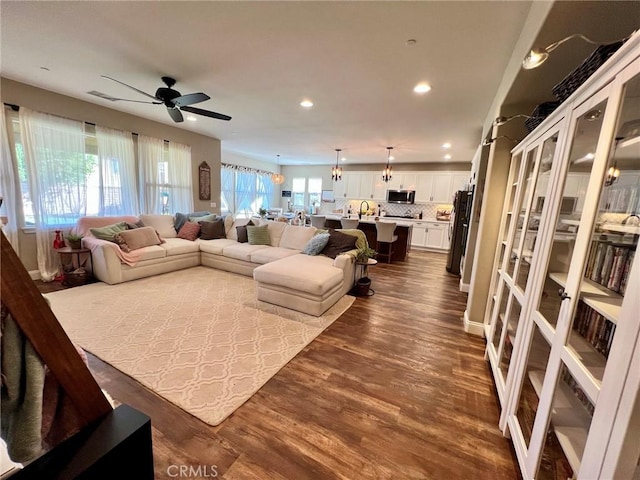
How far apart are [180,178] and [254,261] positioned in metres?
2.82

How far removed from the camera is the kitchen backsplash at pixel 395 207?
816 centimetres

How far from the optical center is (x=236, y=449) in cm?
146

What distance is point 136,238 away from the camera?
13.4 ft

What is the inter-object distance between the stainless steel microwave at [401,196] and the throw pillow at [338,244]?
190 inches

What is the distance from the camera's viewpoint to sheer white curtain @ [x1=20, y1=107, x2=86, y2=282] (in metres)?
3.54

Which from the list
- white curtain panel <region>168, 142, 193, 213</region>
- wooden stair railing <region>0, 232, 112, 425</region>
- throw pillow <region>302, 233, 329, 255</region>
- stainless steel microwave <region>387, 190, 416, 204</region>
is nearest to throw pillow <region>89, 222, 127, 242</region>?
white curtain panel <region>168, 142, 193, 213</region>

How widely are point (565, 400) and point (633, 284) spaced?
68 centimetres

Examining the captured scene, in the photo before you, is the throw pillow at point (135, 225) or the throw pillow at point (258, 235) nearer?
the throw pillow at point (135, 225)

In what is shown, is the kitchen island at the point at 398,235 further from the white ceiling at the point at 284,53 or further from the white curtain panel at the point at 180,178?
the white curtain panel at the point at 180,178

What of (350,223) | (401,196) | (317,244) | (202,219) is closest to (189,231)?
(202,219)

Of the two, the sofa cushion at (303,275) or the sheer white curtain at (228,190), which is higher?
the sheer white curtain at (228,190)

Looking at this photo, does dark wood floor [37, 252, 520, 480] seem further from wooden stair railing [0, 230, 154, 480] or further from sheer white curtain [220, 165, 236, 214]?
sheer white curtain [220, 165, 236, 214]

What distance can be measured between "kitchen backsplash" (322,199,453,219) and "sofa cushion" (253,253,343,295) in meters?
5.76

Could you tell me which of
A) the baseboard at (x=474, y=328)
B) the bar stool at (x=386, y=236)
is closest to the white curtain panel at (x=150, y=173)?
the bar stool at (x=386, y=236)
